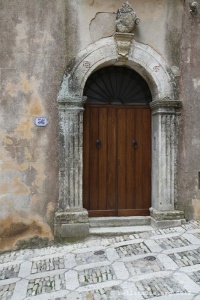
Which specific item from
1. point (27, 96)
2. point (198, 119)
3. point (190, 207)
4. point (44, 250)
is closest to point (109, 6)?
point (27, 96)

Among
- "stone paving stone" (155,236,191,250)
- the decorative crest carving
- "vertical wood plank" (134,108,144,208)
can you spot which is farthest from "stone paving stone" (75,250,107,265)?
the decorative crest carving

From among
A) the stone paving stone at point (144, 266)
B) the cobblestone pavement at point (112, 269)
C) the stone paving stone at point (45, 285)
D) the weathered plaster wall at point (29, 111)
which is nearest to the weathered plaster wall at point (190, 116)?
the cobblestone pavement at point (112, 269)

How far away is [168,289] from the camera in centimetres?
363

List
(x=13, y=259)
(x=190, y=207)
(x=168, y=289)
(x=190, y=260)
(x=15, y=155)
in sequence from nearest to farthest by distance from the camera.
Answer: (x=168, y=289)
(x=190, y=260)
(x=13, y=259)
(x=15, y=155)
(x=190, y=207)

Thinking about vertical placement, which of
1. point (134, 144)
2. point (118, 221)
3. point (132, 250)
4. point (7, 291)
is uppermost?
point (134, 144)

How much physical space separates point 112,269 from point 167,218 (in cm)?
176

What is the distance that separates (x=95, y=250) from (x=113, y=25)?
3.78 meters

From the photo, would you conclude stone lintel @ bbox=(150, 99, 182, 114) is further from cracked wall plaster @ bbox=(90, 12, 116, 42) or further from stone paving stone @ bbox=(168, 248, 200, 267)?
stone paving stone @ bbox=(168, 248, 200, 267)

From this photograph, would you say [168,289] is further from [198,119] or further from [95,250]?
[198,119]

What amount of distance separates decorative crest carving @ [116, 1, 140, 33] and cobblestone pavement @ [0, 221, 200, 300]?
3521mm

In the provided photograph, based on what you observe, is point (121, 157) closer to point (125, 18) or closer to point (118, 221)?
point (118, 221)

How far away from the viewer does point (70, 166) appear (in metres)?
5.42

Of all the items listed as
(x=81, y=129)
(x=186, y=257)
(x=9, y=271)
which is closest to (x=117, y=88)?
(x=81, y=129)

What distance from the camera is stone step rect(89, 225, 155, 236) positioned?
5.48 m
